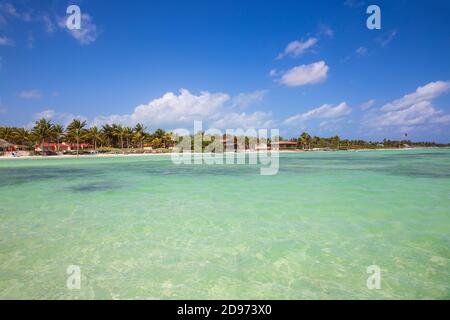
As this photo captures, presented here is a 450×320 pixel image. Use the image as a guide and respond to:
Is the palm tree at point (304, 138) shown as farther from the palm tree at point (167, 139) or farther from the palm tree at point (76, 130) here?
the palm tree at point (76, 130)

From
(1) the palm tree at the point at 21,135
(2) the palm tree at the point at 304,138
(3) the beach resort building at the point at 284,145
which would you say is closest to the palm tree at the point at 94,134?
(1) the palm tree at the point at 21,135

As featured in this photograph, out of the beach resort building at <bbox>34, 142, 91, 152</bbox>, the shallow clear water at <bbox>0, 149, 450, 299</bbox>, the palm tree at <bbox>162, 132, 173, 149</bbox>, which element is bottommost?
the shallow clear water at <bbox>0, 149, 450, 299</bbox>

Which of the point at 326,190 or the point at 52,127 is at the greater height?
the point at 52,127

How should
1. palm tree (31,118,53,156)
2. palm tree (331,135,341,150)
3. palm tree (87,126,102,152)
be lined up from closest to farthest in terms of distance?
palm tree (31,118,53,156), palm tree (87,126,102,152), palm tree (331,135,341,150)

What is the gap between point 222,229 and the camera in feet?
20.0

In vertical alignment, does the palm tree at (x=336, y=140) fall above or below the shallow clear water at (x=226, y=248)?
above

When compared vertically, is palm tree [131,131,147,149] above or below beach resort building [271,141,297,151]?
above

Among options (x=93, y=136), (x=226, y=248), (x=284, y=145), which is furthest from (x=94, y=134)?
(x=226, y=248)

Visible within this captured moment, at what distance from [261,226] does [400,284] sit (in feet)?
9.78

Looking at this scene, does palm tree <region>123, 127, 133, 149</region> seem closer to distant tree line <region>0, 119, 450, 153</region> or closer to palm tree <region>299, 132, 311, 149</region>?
distant tree line <region>0, 119, 450, 153</region>

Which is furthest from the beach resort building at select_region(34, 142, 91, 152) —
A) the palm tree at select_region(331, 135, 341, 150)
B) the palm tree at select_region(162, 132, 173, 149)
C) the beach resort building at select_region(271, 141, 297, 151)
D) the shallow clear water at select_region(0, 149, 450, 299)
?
the palm tree at select_region(331, 135, 341, 150)

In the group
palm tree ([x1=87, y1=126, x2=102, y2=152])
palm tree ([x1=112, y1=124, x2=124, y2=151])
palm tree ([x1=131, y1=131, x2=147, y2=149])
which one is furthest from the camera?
palm tree ([x1=131, y1=131, x2=147, y2=149])
